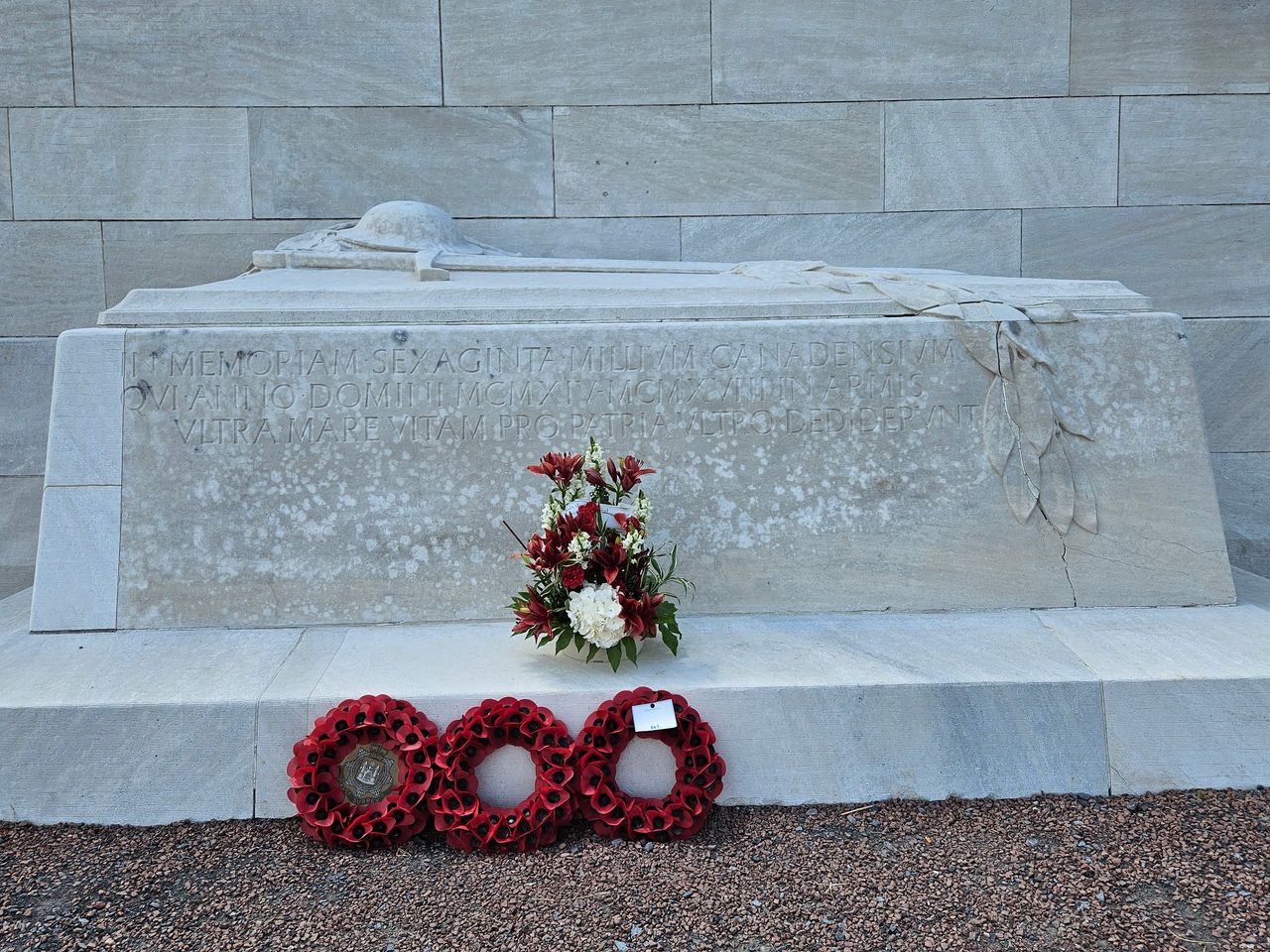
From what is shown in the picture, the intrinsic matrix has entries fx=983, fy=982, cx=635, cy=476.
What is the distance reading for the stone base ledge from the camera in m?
2.53

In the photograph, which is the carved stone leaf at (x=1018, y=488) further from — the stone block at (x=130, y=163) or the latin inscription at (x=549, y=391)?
the stone block at (x=130, y=163)

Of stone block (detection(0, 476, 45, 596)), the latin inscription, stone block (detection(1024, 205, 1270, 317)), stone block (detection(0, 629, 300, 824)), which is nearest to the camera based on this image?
stone block (detection(0, 629, 300, 824))

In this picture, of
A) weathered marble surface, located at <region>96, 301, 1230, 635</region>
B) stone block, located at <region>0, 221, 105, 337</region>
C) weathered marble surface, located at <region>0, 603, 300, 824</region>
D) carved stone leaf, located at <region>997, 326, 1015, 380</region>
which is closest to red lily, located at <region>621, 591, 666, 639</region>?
weathered marble surface, located at <region>96, 301, 1230, 635</region>

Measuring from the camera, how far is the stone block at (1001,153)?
16.4 ft

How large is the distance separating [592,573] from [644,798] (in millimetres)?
604

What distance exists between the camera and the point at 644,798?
8.18 ft

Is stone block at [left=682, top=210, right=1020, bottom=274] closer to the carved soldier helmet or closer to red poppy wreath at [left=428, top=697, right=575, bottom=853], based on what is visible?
the carved soldier helmet

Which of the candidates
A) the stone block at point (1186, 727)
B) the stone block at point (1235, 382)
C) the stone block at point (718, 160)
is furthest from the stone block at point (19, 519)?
the stone block at point (1235, 382)

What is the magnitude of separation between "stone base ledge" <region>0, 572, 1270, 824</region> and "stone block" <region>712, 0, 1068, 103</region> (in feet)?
10.8

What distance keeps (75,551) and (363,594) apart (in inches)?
35.5

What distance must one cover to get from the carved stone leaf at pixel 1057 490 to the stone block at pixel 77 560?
299 centimetres

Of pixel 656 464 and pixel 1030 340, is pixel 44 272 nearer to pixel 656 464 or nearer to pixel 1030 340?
pixel 656 464

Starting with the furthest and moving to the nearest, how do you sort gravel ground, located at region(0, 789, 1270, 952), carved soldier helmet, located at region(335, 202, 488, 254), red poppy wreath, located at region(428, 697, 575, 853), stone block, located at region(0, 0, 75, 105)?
stone block, located at region(0, 0, 75, 105), carved soldier helmet, located at region(335, 202, 488, 254), red poppy wreath, located at region(428, 697, 575, 853), gravel ground, located at region(0, 789, 1270, 952)

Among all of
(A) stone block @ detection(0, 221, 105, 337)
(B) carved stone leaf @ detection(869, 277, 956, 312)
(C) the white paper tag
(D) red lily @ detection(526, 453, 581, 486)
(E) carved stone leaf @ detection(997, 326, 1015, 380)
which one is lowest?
(C) the white paper tag
